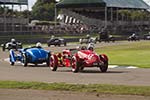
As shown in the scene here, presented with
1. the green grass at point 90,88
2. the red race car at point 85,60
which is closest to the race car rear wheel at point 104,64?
the red race car at point 85,60

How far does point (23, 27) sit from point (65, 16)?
54.0 m

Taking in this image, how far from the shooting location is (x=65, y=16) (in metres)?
141

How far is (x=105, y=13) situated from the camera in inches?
5463

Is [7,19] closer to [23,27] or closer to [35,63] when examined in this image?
[23,27]

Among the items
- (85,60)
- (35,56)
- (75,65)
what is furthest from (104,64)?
(35,56)

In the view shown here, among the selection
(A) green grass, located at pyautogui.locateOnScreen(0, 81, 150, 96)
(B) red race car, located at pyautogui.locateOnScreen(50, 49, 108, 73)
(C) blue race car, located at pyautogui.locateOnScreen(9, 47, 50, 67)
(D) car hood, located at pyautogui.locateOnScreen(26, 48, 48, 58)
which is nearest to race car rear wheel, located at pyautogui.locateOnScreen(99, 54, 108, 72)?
(B) red race car, located at pyautogui.locateOnScreen(50, 49, 108, 73)

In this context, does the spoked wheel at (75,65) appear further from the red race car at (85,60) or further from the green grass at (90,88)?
the green grass at (90,88)

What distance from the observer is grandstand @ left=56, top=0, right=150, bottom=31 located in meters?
133

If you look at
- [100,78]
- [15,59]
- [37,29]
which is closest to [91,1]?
[37,29]

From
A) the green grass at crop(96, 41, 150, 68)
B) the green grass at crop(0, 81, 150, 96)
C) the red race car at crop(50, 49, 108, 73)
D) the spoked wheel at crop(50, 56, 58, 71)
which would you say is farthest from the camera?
the green grass at crop(96, 41, 150, 68)

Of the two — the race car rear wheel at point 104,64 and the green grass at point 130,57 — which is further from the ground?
the race car rear wheel at point 104,64

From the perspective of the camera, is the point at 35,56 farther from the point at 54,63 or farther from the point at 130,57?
the point at 130,57

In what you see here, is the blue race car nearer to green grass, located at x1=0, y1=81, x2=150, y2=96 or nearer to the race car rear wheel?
the race car rear wheel

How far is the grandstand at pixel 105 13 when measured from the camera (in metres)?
133
